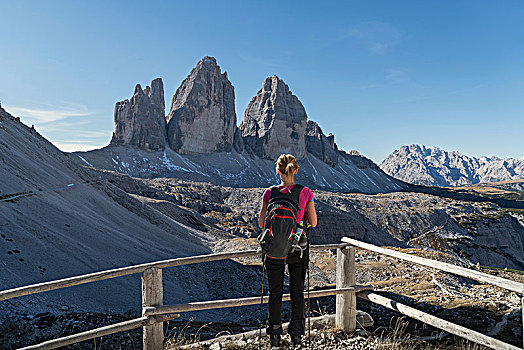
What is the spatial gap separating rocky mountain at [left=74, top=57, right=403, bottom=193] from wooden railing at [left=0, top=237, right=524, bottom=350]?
10219 cm

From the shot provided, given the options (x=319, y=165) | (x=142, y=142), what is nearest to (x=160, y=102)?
(x=142, y=142)

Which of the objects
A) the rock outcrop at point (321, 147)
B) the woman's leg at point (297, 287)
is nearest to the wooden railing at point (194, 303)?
the woman's leg at point (297, 287)

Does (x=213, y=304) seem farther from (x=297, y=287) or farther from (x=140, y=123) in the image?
(x=140, y=123)

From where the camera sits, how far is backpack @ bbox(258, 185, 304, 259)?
4.84 metres

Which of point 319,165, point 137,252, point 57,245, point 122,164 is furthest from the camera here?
point 319,165

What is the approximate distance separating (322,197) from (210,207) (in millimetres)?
30040

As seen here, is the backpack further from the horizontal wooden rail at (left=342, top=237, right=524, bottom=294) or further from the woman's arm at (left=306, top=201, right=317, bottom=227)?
the horizontal wooden rail at (left=342, top=237, right=524, bottom=294)

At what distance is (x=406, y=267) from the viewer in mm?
23281

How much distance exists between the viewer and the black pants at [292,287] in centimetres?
511

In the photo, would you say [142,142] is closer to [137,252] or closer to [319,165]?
[319,165]

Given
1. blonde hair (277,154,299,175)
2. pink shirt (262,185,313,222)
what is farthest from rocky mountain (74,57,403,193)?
pink shirt (262,185,313,222)

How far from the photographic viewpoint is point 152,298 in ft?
17.5

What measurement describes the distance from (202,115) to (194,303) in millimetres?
140638

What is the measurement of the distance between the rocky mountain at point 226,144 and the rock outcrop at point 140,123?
1.20ft
